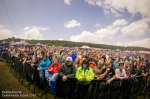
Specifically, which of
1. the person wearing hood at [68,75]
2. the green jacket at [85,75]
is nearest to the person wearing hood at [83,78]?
the green jacket at [85,75]

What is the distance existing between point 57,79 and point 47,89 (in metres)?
0.93

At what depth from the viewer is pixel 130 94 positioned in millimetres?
5184

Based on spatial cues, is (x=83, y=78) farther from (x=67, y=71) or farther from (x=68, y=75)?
(x=67, y=71)

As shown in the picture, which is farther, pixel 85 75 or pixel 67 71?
pixel 67 71

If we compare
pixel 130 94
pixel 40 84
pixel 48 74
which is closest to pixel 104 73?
pixel 130 94

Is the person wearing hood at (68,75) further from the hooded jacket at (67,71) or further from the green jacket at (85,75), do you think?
the green jacket at (85,75)

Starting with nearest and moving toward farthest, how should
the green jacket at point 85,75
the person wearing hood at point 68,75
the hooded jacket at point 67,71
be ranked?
the green jacket at point 85,75 → the person wearing hood at point 68,75 → the hooded jacket at point 67,71

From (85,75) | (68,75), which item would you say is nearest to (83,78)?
(85,75)

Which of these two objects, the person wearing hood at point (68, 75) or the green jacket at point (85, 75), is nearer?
the green jacket at point (85, 75)

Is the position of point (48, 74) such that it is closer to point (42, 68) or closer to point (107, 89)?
point (42, 68)

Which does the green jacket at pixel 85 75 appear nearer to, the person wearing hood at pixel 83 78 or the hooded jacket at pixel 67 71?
the person wearing hood at pixel 83 78

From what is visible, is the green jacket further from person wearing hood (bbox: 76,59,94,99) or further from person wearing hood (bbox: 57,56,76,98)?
person wearing hood (bbox: 57,56,76,98)

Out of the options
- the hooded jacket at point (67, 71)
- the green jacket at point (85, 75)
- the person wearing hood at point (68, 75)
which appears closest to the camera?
the green jacket at point (85, 75)

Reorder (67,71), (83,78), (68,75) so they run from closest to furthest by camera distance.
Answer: (83,78) < (68,75) < (67,71)
